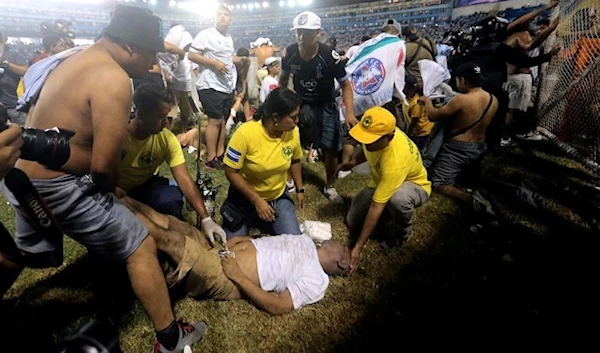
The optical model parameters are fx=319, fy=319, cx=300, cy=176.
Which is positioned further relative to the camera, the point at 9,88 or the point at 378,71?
the point at 9,88

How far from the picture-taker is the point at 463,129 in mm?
3957

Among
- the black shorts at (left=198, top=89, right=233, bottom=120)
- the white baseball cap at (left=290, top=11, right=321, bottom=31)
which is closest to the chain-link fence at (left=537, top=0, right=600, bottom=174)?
the white baseball cap at (left=290, top=11, right=321, bottom=31)

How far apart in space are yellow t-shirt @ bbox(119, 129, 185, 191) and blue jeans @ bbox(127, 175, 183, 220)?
0.10 m

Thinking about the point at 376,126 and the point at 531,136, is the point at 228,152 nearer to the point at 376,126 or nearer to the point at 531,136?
the point at 376,126

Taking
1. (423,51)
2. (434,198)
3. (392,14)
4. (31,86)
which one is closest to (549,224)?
(434,198)

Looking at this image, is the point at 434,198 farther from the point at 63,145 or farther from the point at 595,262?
the point at 63,145

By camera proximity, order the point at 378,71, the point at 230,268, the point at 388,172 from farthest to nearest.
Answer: the point at 378,71 → the point at 388,172 → the point at 230,268

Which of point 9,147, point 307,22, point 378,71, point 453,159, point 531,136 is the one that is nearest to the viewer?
point 9,147

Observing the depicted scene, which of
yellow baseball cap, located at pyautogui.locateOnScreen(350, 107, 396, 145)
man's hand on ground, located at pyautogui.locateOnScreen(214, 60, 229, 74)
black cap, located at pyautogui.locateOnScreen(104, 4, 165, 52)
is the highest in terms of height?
black cap, located at pyautogui.locateOnScreen(104, 4, 165, 52)

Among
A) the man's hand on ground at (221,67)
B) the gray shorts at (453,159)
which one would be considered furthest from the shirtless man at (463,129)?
the man's hand on ground at (221,67)

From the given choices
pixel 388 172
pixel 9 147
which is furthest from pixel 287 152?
pixel 9 147

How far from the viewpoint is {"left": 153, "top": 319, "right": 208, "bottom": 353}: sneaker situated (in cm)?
198

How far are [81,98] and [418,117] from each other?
4.52m

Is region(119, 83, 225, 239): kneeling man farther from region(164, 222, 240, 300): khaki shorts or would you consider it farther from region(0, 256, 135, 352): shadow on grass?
region(0, 256, 135, 352): shadow on grass
